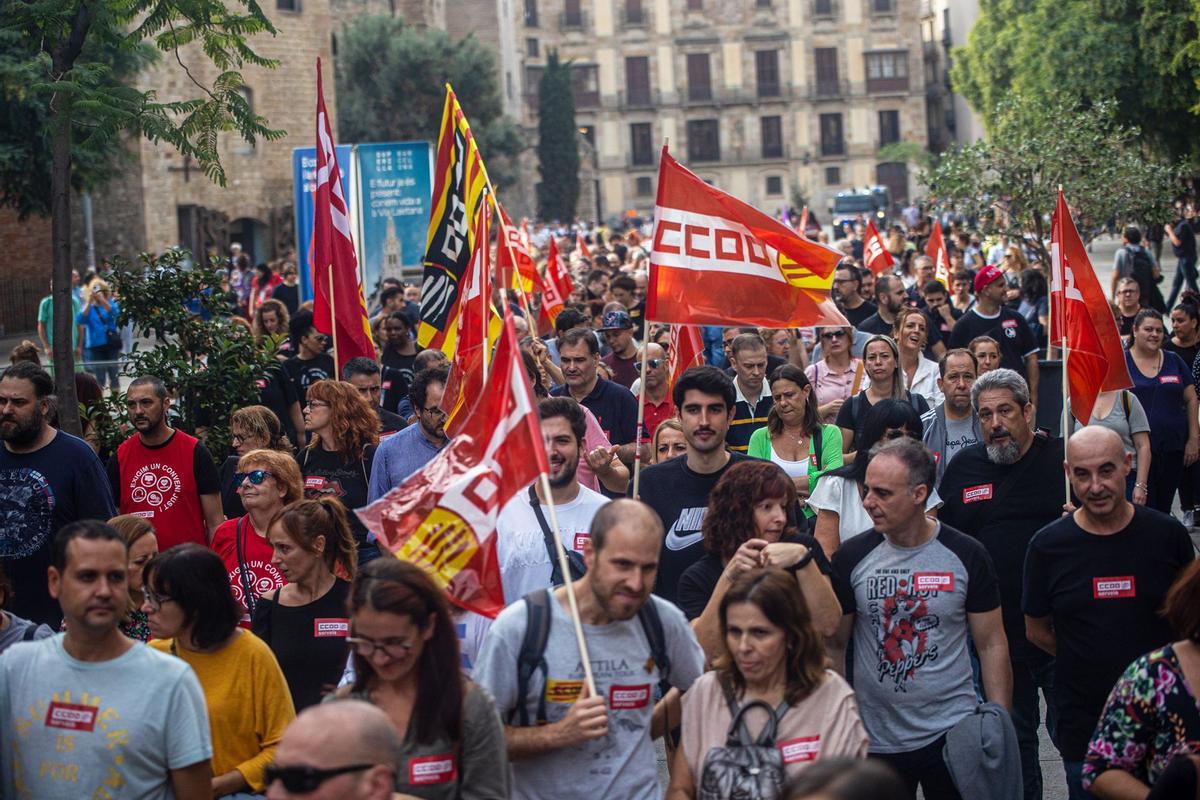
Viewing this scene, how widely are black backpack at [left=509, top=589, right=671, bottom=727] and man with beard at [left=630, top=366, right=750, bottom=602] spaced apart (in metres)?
1.68

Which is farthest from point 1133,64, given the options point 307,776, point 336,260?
point 307,776

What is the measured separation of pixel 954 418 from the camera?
27.9 ft

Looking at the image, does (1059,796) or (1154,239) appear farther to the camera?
(1154,239)

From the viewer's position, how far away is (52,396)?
Answer: 870cm

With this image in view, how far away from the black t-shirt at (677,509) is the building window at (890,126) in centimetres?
8374

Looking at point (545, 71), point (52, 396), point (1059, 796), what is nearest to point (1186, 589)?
point (1059, 796)

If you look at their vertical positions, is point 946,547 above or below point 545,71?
below

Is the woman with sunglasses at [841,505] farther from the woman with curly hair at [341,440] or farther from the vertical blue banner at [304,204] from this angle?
the vertical blue banner at [304,204]

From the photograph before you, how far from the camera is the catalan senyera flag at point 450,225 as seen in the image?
10.8 m

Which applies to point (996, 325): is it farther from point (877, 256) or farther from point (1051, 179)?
point (1051, 179)

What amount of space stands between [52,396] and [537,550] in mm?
3979

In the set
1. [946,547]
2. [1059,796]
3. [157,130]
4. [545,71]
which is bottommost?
[1059,796]

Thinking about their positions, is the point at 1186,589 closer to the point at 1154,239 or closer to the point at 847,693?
the point at 847,693

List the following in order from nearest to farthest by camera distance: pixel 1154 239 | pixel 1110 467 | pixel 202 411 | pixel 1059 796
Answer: pixel 1110 467 < pixel 1059 796 < pixel 202 411 < pixel 1154 239
